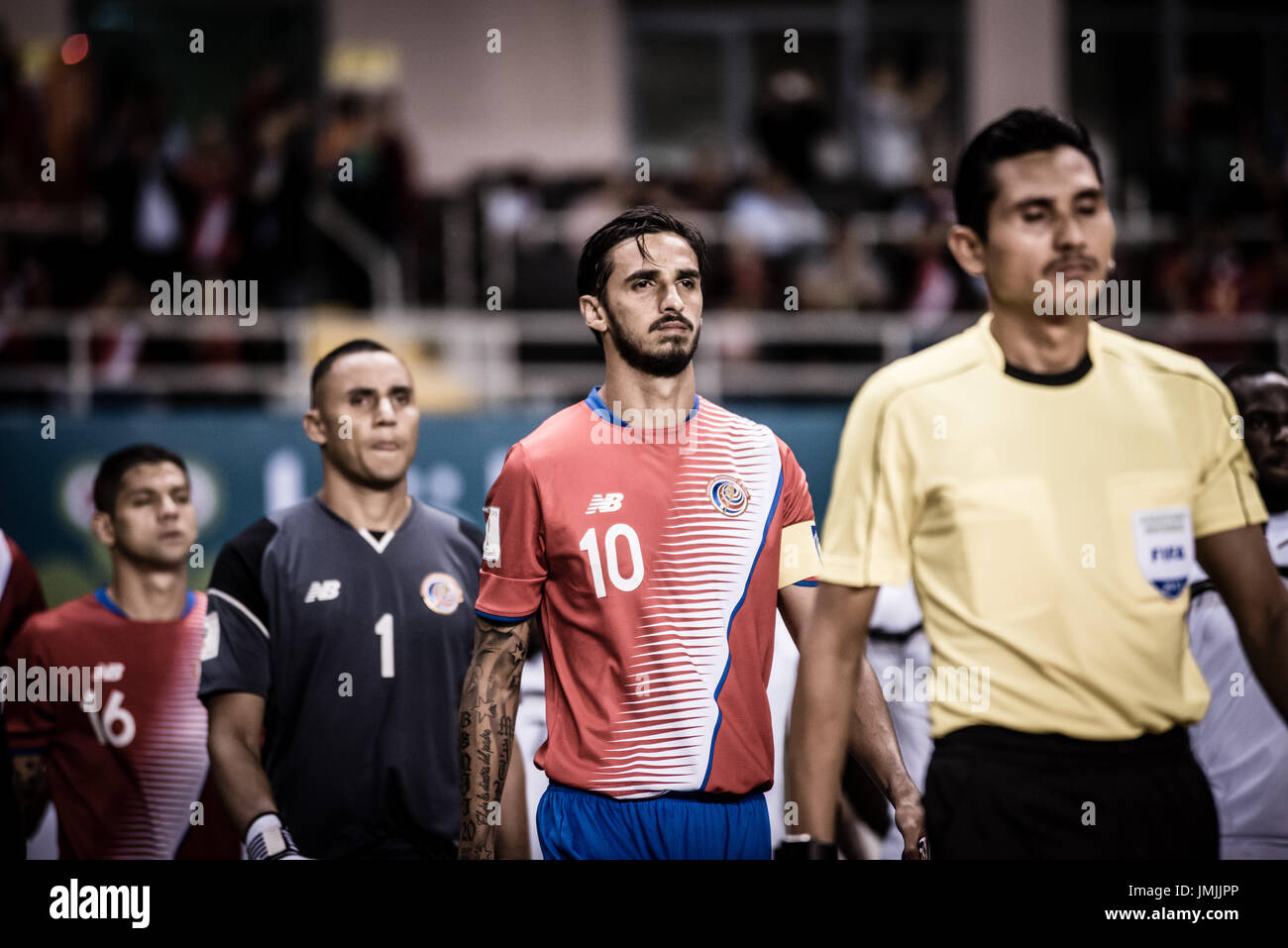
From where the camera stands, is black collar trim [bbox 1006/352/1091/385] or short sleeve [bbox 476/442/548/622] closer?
black collar trim [bbox 1006/352/1091/385]

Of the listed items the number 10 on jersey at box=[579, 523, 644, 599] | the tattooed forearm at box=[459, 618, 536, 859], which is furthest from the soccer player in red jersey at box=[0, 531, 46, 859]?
the number 10 on jersey at box=[579, 523, 644, 599]

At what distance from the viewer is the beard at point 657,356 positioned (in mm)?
4057

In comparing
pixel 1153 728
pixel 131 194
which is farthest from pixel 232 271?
pixel 1153 728

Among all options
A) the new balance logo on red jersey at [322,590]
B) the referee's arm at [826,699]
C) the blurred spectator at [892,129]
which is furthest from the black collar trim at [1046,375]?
the blurred spectator at [892,129]

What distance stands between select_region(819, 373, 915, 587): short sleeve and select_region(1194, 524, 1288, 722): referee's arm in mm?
774

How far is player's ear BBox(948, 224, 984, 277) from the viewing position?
393cm

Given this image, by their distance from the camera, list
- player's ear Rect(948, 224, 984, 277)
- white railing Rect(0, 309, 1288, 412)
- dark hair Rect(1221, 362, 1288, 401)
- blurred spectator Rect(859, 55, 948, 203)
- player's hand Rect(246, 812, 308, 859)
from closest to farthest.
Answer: player's ear Rect(948, 224, 984, 277) → player's hand Rect(246, 812, 308, 859) → dark hair Rect(1221, 362, 1288, 401) → white railing Rect(0, 309, 1288, 412) → blurred spectator Rect(859, 55, 948, 203)

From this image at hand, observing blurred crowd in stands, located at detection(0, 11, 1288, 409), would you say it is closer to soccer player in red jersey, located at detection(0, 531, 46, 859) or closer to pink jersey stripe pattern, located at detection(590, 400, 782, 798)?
soccer player in red jersey, located at detection(0, 531, 46, 859)

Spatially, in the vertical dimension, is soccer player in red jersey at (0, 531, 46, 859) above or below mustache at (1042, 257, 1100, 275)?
below

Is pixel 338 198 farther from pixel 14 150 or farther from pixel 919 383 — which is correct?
pixel 919 383

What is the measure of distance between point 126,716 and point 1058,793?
3.04 m

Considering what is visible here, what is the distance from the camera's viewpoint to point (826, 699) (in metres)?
3.77

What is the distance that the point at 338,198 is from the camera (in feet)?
31.3

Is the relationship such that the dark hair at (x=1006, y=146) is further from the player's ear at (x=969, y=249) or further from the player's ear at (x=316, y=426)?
the player's ear at (x=316, y=426)
